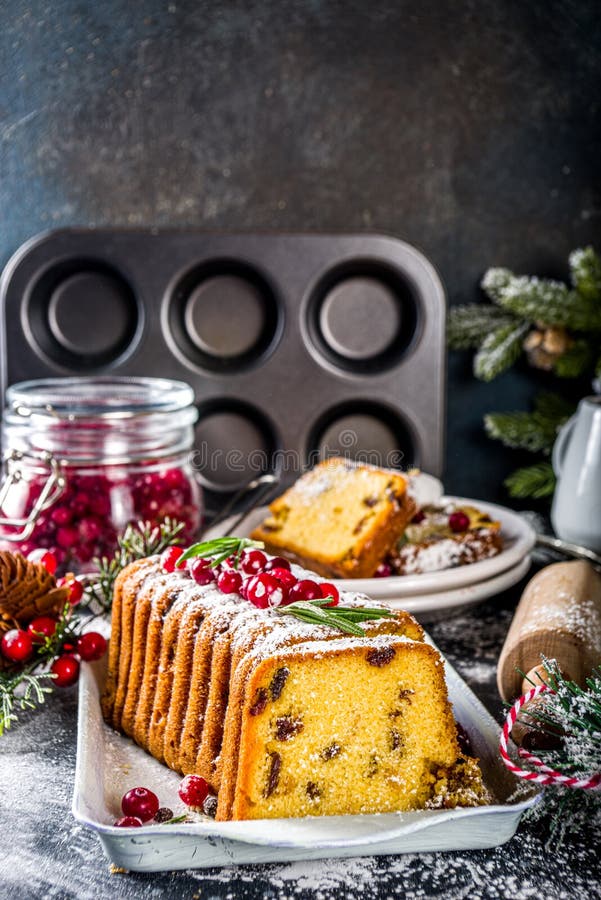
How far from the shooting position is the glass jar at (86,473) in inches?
57.4

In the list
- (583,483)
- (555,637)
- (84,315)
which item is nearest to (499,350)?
(583,483)

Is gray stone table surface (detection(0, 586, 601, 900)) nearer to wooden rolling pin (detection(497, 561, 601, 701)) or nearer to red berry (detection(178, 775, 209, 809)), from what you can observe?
red berry (detection(178, 775, 209, 809))

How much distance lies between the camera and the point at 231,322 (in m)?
2.08

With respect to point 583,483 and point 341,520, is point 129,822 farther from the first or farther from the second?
point 583,483

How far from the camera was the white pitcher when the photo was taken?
163 centimetres

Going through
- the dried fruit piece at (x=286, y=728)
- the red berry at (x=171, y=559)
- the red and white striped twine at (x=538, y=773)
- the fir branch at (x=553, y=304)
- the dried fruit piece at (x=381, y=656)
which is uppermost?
the fir branch at (x=553, y=304)

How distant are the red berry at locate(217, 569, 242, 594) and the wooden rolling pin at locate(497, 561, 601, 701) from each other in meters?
0.35

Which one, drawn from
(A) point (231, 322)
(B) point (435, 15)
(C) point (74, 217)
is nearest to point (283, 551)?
(A) point (231, 322)

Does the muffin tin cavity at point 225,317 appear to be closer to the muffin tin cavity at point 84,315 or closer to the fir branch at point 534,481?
the muffin tin cavity at point 84,315

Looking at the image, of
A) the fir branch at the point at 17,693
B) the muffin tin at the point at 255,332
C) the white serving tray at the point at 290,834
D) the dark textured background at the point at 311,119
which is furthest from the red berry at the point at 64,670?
the dark textured background at the point at 311,119

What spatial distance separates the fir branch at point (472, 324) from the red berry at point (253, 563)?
1.20 m

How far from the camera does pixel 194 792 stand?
3.05ft

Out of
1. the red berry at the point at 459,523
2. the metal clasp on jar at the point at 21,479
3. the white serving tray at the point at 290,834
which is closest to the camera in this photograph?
the white serving tray at the point at 290,834

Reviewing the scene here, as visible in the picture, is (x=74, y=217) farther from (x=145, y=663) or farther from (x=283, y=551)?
(x=145, y=663)
